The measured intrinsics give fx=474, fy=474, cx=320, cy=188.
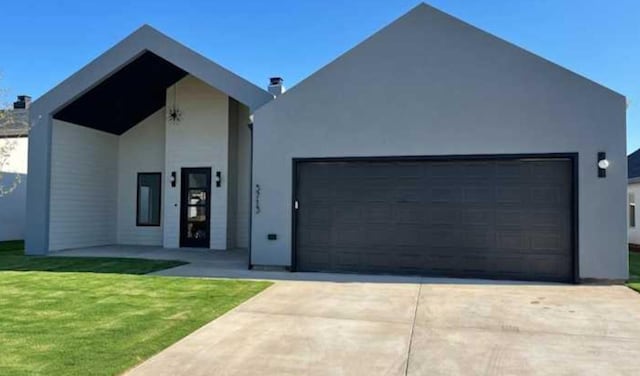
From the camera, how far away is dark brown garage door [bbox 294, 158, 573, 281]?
8594mm

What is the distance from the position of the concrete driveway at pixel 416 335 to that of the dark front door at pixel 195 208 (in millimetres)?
6454

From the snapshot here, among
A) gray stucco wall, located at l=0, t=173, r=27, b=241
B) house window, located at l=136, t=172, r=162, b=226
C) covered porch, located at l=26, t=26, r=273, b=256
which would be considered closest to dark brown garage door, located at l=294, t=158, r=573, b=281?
covered porch, located at l=26, t=26, r=273, b=256

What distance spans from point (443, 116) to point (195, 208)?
25.3 ft

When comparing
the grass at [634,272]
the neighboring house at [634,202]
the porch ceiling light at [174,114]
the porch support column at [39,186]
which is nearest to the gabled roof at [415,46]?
the grass at [634,272]

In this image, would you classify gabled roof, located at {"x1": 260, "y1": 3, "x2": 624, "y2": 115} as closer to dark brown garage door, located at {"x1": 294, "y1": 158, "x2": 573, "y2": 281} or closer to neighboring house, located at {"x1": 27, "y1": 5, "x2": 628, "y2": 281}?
neighboring house, located at {"x1": 27, "y1": 5, "x2": 628, "y2": 281}

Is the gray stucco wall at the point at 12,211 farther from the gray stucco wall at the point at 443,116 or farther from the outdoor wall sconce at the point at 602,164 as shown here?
the outdoor wall sconce at the point at 602,164

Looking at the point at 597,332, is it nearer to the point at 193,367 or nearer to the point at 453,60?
the point at 193,367

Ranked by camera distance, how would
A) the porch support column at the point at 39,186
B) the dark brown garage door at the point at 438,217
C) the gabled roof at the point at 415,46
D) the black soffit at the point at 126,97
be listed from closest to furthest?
1. the dark brown garage door at the point at 438,217
2. the gabled roof at the point at 415,46
3. the porch support column at the point at 39,186
4. the black soffit at the point at 126,97

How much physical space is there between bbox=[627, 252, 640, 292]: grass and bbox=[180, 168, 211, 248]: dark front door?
10.1 meters

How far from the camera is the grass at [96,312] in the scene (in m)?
4.32

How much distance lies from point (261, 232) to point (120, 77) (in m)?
5.87

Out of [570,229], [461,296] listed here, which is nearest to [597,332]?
[461,296]

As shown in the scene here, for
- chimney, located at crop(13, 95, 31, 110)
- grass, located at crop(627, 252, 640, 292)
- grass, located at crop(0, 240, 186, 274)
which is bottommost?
grass, located at crop(0, 240, 186, 274)

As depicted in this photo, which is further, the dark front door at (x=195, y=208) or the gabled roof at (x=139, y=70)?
the dark front door at (x=195, y=208)
